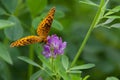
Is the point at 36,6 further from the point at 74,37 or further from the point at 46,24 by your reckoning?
the point at 74,37

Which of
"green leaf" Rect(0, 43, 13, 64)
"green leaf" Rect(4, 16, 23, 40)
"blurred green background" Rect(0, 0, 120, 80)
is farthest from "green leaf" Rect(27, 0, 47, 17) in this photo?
"green leaf" Rect(0, 43, 13, 64)

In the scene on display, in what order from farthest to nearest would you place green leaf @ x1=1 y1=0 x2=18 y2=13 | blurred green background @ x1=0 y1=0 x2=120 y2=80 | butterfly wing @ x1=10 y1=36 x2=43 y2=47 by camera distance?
1. blurred green background @ x1=0 y1=0 x2=120 y2=80
2. green leaf @ x1=1 y1=0 x2=18 y2=13
3. butterfly wing @ x1=10 y1=36 x2=43 y2=47

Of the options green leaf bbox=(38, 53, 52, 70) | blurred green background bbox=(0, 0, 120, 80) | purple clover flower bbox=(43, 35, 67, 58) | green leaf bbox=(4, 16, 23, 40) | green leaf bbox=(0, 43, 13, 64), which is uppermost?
purple clover flower bbox=(43, 35, 67, 58)

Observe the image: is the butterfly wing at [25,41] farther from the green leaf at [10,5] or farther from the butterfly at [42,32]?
the green leaf at [10,5]

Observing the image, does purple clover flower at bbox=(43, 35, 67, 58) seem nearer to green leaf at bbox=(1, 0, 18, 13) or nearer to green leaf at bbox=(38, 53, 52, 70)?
green leaf at bbox=(38, 53, 52, 70)

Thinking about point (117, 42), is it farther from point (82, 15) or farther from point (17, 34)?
point (17, 34)

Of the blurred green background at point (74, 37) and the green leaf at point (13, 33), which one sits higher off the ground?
the green leaf at point (13, 33)

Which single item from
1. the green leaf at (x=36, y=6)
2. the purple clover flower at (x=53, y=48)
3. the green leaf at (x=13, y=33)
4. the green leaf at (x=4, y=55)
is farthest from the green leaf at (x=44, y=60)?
the green leaf at (x=36, y=6)

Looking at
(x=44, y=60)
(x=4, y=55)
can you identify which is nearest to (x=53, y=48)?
(x=44, y=60)
